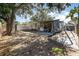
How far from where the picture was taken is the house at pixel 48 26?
2.33 metres

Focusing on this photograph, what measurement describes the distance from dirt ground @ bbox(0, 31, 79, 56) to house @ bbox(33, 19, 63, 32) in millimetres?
88

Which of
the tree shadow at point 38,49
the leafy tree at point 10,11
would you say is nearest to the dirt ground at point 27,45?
the tree shadow at point 38,49

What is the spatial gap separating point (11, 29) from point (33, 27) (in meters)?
0.27

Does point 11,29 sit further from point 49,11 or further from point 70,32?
point 70,32

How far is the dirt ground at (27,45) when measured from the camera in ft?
7.62

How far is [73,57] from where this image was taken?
230cm

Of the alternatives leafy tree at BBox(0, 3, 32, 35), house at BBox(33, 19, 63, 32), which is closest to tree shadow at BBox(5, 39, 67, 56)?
house at BBox(33, 19, 63, 32)

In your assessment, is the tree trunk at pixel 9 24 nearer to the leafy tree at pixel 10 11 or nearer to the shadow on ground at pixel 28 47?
the leafy tree at pixel 10 11

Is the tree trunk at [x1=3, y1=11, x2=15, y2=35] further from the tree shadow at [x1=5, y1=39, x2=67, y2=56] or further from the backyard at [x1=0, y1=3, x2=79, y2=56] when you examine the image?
the tree shadow at [x1=5, y1=39, x2=67, y2=56]

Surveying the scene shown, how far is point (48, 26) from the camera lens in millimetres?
2342

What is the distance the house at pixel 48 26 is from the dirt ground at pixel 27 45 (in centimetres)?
9

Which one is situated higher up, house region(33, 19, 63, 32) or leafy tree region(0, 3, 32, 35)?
leafy tree region(0, 3, 32, 35)

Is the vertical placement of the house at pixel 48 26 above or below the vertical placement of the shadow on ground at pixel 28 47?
above

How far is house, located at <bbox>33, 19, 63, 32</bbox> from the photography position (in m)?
2.33
